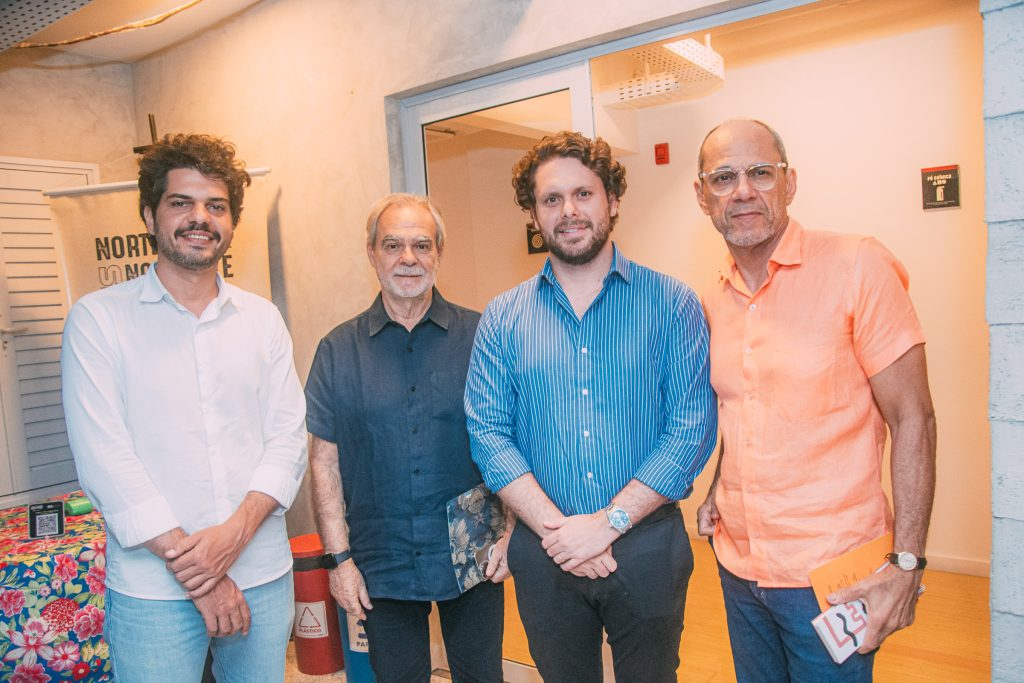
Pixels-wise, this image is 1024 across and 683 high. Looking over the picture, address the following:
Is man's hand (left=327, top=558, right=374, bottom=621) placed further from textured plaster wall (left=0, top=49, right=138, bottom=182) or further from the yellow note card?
textured plaster wall (left=0, top=49, right=138, bottom=182)

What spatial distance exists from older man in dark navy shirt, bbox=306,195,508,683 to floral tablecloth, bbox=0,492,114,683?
1.33m

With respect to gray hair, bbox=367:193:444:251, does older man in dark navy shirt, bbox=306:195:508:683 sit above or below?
below

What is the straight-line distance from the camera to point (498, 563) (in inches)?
74.6

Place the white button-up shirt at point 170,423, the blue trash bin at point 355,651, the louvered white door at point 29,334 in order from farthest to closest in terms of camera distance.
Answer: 1. the louvered white door at point 29,334
2. the blue trash bin at point 355,651
3. the white button-up shirt at point 170,423

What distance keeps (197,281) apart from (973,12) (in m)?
3.61

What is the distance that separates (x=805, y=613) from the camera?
1.52m

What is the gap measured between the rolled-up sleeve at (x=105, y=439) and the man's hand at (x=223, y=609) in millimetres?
178

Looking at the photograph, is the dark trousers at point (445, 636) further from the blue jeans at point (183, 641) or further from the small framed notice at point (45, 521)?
the small framed notice at point (45, 521)

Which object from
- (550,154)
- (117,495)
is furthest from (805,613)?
(117,495)

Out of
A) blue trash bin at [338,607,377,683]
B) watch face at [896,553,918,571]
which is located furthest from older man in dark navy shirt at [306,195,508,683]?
watch face at [896,553,918,571]

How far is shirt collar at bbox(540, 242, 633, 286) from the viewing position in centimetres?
172

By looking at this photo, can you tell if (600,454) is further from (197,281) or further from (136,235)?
(136,235)

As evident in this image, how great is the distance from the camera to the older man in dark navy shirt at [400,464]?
187 centimetres

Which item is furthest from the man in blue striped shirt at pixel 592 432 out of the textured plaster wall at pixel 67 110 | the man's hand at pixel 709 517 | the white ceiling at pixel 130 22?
the textured plaster wall at pixel 67 110
